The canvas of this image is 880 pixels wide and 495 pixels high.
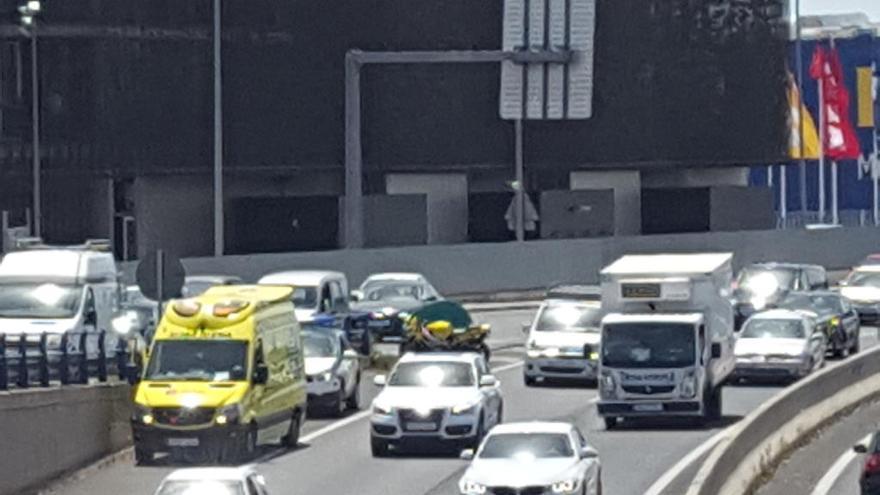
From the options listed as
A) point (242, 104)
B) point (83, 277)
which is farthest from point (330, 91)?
point (83, 277)

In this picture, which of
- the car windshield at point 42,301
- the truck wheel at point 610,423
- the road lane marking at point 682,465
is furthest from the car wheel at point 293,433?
the road lane marking at point 682,465

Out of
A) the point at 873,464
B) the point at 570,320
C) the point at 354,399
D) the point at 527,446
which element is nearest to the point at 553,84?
the point at 570,320

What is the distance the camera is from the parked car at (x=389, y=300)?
178 feet

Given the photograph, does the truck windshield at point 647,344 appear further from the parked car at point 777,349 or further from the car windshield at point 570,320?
Result: the parked car at point 777,349

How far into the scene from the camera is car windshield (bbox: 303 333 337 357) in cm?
4309

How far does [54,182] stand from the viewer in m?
74.9

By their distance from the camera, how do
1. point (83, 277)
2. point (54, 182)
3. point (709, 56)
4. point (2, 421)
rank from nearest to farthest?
point (2, 421) → point (83, 277) → point (54, 182) → point (709, 56)

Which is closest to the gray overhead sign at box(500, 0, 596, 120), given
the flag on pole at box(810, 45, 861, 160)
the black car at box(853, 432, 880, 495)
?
the black car at box(853, 432, 880, 495)

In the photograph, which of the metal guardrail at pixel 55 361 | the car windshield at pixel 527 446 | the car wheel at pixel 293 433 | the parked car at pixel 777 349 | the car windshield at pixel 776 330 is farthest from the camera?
the car windshield at pixel 776 330

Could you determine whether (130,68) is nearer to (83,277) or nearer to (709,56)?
(709,56)

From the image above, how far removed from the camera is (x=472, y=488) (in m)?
A: 30.5

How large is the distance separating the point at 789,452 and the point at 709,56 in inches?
2001

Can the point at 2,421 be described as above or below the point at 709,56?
below

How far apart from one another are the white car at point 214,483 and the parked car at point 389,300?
26102 mm
